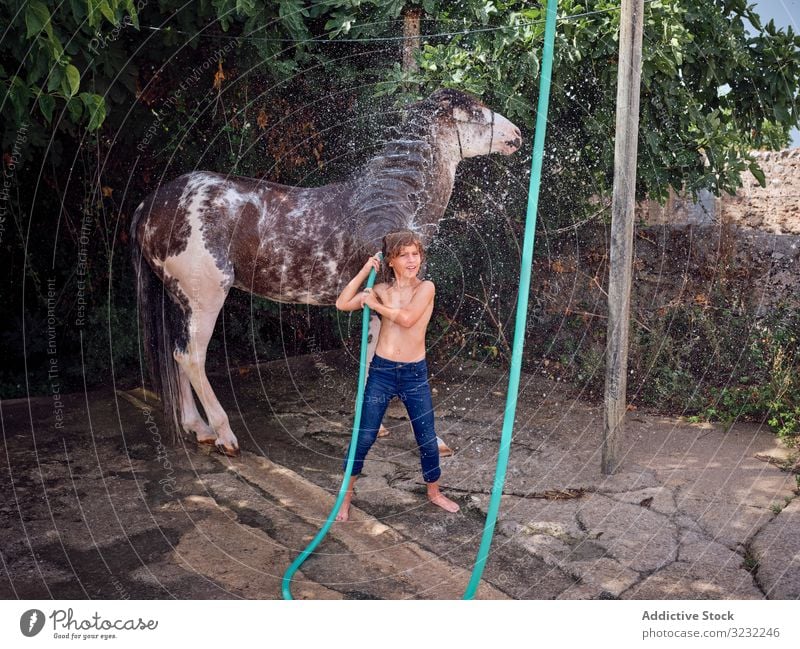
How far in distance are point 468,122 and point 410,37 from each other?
0.70 m

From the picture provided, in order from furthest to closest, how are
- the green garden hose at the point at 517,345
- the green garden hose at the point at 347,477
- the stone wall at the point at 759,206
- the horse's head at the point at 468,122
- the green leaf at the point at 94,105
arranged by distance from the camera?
the stone wall at the point at 759,206
the horse's head at the point at 468,122
the green leaf at the point at 94,105
the green garden hose at the point at 347,477
the green garden hose at the point at 517,345

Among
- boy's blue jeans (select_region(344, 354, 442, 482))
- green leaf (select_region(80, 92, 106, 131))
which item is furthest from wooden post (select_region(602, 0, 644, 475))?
green leaf (select_region(80, 92, 106, 131))

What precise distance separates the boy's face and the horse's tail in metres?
1.64

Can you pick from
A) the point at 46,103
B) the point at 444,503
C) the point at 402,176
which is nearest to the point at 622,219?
the point at 402,176

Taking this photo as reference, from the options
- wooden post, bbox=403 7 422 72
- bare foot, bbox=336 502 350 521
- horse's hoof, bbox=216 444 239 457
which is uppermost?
wooden post, bbox=403 7 422 72

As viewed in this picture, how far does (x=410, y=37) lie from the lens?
4.46 metres

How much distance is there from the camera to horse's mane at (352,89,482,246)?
4.17 metres

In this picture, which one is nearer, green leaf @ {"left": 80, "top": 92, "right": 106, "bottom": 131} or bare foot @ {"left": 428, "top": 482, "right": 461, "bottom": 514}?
green leaf @ {"left": 80, "top": 92, "right": 106, "bottom": 131}

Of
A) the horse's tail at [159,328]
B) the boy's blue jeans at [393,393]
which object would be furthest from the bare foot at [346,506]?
the horse's tail at [159,328]

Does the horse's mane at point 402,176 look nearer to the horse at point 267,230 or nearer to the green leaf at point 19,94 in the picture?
the horse at point 267,230

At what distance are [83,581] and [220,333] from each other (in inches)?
123

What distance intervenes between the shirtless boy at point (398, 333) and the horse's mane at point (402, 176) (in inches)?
33.3

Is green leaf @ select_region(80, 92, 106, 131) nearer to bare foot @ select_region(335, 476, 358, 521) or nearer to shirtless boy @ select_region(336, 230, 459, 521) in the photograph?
shirtless boy @ select_region(336, 230, 459, 521)

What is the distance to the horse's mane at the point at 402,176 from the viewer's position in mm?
4168
